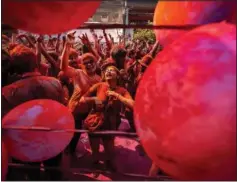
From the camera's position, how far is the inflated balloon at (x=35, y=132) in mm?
1447

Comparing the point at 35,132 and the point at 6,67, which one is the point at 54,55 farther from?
the point at 35,132

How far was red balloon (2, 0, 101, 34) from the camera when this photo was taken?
1.16 meters

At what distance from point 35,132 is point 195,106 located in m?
0.76

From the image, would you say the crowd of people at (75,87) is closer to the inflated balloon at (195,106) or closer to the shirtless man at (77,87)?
the shirtless man at (77,87)

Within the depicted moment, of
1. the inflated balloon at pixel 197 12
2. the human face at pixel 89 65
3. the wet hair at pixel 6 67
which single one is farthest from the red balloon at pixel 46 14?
the human face at pixel 89 65

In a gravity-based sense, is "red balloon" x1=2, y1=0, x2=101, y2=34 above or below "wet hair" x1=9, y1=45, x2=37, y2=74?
above

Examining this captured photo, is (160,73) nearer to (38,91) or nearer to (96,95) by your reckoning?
(38,91)

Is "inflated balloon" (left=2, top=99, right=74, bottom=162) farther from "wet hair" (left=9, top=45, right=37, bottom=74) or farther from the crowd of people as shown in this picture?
"wet hair" (left=9, top=45, right=37, bottom=74)

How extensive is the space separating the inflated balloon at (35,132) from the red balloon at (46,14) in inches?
15.0

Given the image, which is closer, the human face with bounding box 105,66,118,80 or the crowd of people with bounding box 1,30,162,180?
the crowd of people with bounding box 1,30,162,180

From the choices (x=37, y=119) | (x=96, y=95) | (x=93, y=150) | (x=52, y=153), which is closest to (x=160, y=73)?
(x=37, y=119)

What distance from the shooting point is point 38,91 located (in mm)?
2133

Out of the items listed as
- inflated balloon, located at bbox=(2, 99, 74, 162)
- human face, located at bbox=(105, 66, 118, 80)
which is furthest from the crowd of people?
inflated balloon, located at bbox=(2, 99, 74, 162)

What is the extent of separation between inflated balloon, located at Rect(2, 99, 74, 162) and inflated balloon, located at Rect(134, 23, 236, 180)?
564 millimetres
